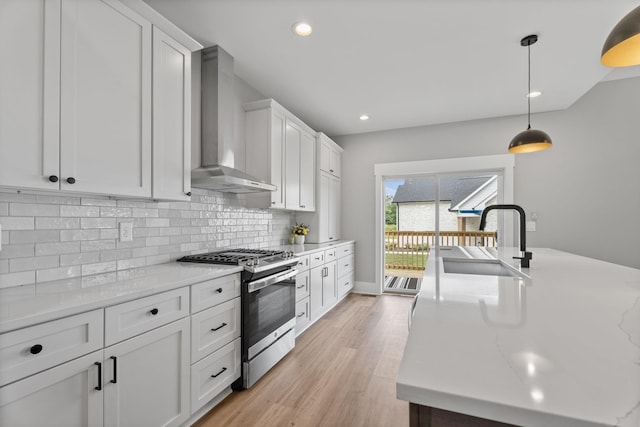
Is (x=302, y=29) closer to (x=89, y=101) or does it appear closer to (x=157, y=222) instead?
(x=89, y=101)

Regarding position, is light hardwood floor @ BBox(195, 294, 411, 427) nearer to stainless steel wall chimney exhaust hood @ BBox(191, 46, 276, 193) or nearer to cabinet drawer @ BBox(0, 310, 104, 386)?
cabinet drawer @ BBox(0, 310, 104, 386)

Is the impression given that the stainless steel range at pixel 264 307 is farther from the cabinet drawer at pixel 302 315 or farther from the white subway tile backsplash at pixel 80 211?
the white subway tile backsplash at pixel 80 211

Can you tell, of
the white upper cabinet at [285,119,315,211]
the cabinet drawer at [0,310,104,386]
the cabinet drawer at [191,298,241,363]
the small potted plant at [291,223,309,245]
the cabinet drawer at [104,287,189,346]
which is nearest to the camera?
the cabinet drawer at [0,310,104,386]

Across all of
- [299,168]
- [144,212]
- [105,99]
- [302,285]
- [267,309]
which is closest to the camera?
[105,99]

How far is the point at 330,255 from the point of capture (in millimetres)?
3697

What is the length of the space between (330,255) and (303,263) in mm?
807

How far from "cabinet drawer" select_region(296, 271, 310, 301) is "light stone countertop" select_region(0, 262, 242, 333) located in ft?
3.61

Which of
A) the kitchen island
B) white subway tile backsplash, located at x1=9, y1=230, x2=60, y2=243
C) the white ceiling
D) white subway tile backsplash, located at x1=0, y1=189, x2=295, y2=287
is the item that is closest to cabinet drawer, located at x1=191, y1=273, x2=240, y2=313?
white subway tile backsplash, located at x1=0, y1=189, x2=295, y2=287

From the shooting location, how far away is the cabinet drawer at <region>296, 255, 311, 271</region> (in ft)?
9.38

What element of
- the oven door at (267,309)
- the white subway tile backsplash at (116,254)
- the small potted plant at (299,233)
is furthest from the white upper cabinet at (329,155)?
the white subway tile backsplash at (116,254)

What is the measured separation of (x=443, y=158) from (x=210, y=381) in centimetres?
403

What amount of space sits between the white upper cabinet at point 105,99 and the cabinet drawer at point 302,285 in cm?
164

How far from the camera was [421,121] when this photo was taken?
4.22 meters

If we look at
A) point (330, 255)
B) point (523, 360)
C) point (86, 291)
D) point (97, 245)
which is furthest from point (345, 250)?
point (523, 360)
